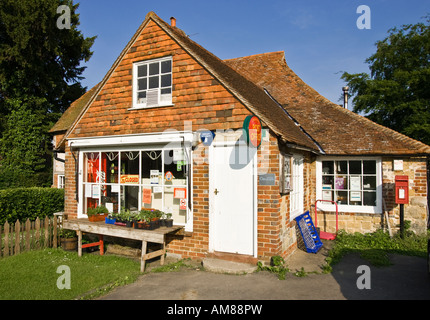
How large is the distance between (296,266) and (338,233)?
10.6ft

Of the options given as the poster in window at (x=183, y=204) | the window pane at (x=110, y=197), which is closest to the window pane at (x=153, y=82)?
the window pane at (x=110, y=197)

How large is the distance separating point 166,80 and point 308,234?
18.1 feet

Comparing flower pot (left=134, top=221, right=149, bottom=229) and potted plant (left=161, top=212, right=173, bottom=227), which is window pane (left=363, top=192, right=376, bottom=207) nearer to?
potted plant (left=161, top=212, right=173, bottom=227)

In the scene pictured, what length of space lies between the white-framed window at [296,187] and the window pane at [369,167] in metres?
2.12

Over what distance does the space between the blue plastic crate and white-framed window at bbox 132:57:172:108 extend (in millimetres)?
4674

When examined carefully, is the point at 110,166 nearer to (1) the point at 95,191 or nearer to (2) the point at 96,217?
(1) the point at 95,191

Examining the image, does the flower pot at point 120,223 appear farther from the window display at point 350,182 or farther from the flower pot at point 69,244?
the window display at point 350,182

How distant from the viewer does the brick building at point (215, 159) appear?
6535 mm

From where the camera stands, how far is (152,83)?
800cm

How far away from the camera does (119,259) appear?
292 inches

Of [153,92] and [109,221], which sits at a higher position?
[153,92]

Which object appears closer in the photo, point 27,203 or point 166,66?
point 166,66

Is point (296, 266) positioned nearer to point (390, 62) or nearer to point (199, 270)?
point (199, 270)

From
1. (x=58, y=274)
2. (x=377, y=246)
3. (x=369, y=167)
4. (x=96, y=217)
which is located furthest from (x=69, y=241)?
(x=369, y=167)
